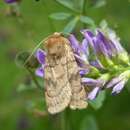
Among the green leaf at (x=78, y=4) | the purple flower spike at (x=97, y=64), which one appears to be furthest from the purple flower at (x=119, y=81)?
the green leaf at (x=78, y=4)

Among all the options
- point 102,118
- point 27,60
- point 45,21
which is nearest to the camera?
point 27,60

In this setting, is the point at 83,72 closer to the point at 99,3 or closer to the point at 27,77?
the point at 99,3

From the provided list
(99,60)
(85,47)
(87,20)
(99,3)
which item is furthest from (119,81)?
(99,3)

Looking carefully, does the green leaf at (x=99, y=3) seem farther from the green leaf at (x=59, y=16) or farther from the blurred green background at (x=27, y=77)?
the blurred green background at (x=27, y=77)

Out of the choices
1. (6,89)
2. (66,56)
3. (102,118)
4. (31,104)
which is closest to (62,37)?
(66,56)

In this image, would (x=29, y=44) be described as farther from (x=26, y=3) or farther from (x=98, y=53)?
(x=98, y=53)
